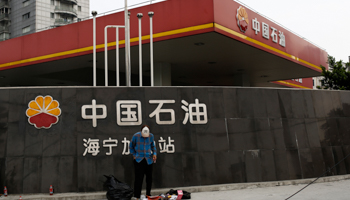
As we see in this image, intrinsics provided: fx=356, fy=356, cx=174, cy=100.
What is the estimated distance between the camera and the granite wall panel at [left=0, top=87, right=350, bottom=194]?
875 cm

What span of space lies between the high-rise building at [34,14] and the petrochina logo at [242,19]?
47169mm

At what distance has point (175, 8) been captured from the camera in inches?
563

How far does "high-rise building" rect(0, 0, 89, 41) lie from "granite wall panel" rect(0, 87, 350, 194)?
5177 centimetres

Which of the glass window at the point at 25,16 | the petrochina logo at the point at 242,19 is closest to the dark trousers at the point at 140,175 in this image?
the petrochina logo at the point at 242,19

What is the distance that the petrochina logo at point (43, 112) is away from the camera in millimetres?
8922

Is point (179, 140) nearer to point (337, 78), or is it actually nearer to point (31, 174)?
point (31, 174)

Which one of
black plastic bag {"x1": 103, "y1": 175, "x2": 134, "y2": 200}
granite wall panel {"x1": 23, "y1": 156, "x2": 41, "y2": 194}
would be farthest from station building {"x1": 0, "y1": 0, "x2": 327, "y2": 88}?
granite wall panel {"x1": 23, "y1": 156, "x2": 41, "y2": 194}

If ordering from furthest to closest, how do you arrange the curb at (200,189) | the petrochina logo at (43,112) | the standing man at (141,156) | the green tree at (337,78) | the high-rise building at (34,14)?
the high-rise building at (34,14) → the green tree at (337,78) → the petrochina logo at (43,112) → the curb at (200,189) → the standing man at (141,156)

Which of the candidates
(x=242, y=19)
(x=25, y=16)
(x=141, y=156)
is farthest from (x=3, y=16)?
(x=141, y=156)

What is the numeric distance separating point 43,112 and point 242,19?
928 centimetres

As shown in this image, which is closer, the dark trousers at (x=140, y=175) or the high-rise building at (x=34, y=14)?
the dark trousers at (x=140, y=175)

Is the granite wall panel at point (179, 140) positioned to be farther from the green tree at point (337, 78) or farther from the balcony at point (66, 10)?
Answer: the balcony at point (66, 10)

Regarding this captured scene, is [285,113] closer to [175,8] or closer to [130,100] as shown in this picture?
[130,100]

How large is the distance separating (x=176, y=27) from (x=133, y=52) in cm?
321
